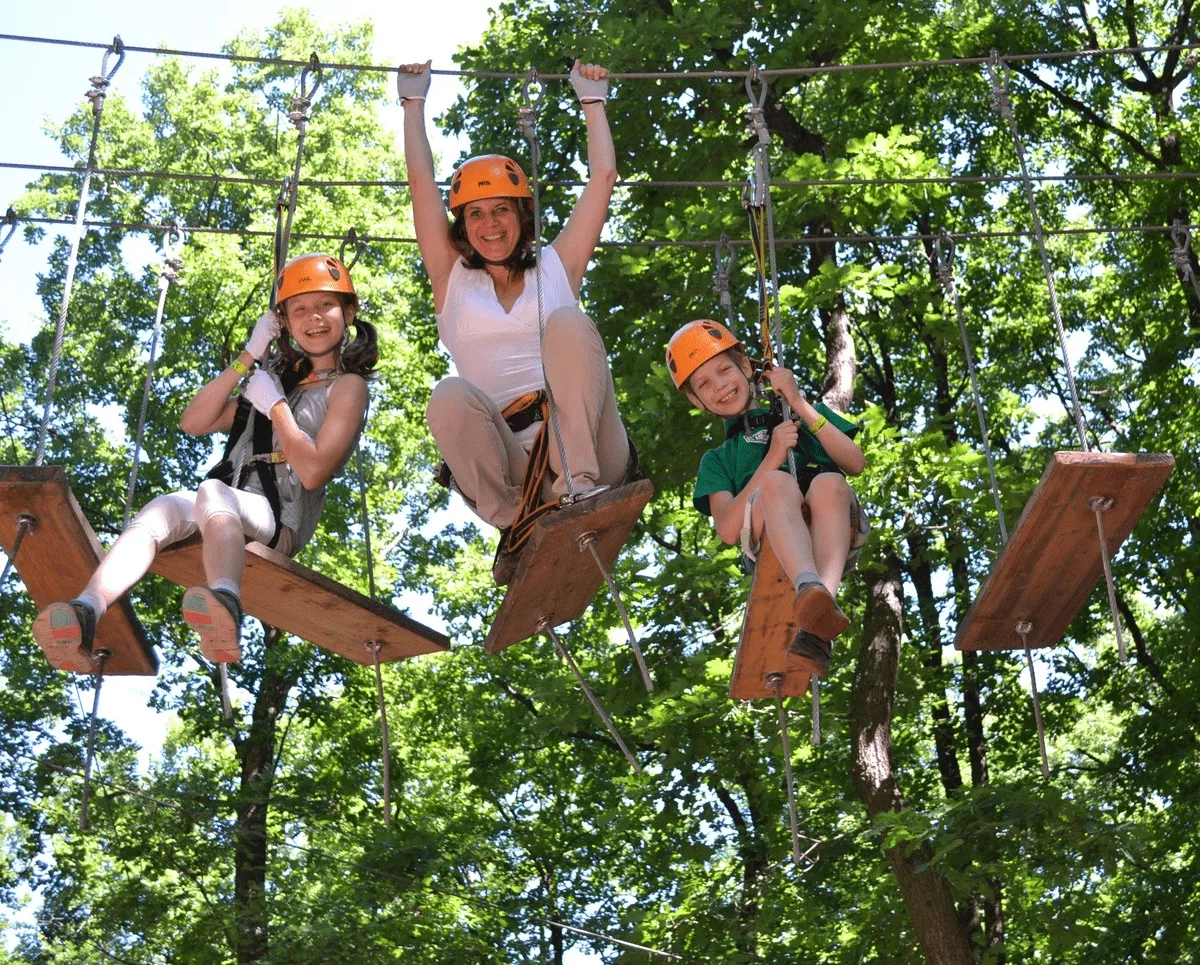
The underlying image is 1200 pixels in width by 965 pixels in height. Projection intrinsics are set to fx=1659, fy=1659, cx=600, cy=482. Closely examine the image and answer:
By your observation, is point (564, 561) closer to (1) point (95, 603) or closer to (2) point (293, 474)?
(2) point (293, 474)

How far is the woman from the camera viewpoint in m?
5.37

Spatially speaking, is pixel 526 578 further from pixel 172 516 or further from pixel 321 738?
pixel 321 738

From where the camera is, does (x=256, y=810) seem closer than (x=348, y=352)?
No

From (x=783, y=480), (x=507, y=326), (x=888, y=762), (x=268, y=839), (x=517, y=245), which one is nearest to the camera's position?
(x=783, y=480)

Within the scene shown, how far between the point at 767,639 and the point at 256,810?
10442mm

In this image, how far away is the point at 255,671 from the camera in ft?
53.8

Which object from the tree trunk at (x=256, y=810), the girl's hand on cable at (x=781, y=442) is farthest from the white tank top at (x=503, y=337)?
the tree trunk at (x=256, y=810)

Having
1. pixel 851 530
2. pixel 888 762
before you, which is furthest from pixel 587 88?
pixel 888 762

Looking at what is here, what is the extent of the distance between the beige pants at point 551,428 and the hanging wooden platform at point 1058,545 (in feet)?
4.49

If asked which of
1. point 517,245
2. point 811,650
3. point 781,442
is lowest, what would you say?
point 811,650

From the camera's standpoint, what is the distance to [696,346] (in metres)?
5.95

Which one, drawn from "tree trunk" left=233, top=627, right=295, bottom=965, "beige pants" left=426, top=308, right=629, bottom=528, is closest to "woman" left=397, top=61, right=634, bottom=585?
"beige pants" left=426, top=308, right=629, bottom=528

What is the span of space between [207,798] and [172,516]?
987cm

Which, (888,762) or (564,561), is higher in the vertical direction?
(888,762)
